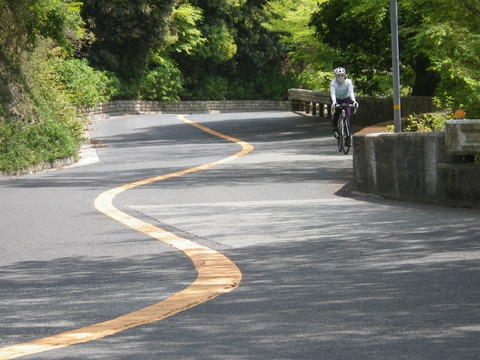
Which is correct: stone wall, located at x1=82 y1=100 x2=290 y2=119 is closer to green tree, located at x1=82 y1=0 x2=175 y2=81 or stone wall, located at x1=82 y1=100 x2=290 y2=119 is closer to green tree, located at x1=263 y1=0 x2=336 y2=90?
green tree, located at x1=82 y1=0 x2=175 y2=81

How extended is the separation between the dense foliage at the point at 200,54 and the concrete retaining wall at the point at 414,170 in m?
2.29

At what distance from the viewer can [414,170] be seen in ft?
50.2

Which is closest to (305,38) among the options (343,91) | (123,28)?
(123,28)

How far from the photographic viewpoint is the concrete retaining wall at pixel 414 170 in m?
14.4

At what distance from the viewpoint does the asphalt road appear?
6762mm

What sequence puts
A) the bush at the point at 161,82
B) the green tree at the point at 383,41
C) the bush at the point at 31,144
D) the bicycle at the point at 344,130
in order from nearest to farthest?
the bush at the point at 31,144
the bicycle at the point at 344,130
the green tree at the point at 383,41
the bush at the point at 161,82

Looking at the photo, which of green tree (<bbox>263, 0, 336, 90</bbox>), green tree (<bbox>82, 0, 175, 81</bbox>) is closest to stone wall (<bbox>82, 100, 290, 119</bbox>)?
green tree (<bbox>82, 0, 175, 81</bbox>)

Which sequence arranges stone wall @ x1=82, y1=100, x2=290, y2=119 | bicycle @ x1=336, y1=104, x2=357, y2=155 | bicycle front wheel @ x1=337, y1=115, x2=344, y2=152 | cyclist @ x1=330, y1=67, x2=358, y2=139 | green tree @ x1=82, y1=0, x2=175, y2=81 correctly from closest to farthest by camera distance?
1. cyclist @ x1=330, y1=67, x2=358, y2=139
2. bicycle @ x1=336, y1=104, x2=357, y2=155
3. bicycle front wheel @ x1=337, y1=115, x2=344, y2=152
4. green tree @ x1=82, y1=0, x2=175, y2=81
5. stone wall @ x1=82, y1=100, x2=290, y2=119

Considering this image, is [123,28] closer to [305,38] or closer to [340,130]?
[305,38]

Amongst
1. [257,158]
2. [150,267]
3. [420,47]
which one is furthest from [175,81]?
[150,267]

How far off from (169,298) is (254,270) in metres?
1.45

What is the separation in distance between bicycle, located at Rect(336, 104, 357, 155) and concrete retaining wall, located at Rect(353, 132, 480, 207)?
281 inches

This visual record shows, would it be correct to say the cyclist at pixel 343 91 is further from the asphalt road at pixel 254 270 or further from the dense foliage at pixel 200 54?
the asphalt road at pixel 254 270

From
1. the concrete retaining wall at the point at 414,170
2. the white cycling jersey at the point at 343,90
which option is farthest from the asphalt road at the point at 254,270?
the white cycling jersey at the point at 343,90
